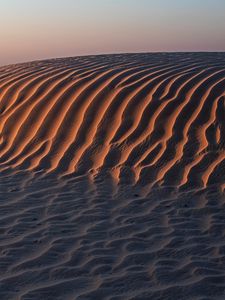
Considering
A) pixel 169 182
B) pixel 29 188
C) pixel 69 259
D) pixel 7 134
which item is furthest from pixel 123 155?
pixel 69 259

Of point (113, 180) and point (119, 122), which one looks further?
point (119, 122)

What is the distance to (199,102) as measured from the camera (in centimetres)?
683

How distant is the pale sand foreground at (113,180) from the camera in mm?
3691

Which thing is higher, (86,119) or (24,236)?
(86,119)

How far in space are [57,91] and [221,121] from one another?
2.48 metres

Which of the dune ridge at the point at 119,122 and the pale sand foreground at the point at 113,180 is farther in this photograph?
the dune ridge at the point at 119,122

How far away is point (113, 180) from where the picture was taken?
577 centimetres

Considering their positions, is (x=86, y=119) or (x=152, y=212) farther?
(x=86, y=119)

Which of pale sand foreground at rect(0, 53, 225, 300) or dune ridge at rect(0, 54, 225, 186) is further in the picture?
dune ridge at rect(0, 54, 225, 186)

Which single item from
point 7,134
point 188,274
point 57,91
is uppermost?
point 57,91

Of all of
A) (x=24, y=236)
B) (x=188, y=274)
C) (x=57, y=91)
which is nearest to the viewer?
(x=188, y=274)

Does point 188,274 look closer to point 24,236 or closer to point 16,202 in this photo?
point 24,236

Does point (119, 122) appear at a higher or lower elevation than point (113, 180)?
higher

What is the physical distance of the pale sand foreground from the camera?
12.1ft
